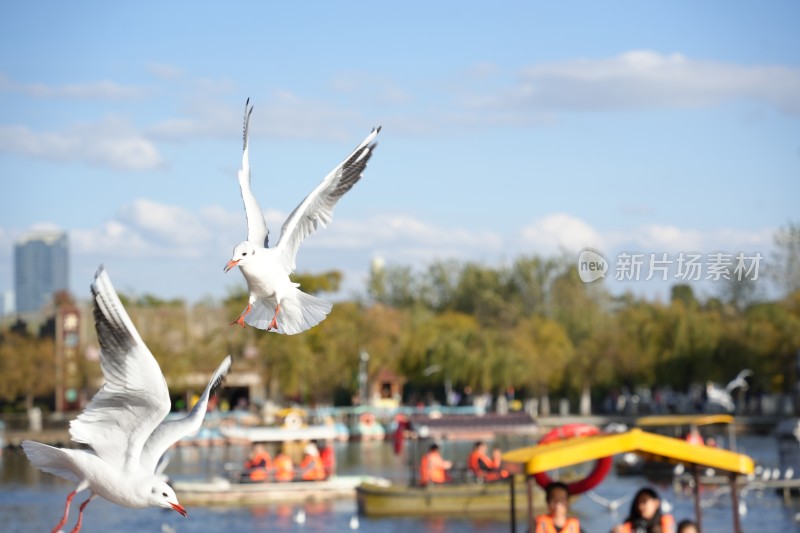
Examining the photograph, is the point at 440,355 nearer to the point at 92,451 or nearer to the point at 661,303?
the point at 661,303

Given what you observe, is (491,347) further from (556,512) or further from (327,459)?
(556,512)

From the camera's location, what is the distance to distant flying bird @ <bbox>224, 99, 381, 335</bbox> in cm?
541

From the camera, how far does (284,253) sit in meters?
5.90

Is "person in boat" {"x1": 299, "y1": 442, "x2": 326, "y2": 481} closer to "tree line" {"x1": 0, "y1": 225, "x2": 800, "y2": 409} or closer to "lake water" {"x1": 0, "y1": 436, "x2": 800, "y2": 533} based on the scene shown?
"lake water" {"x1": 0, "y1": 436, "x2": 800, "y2": 533}

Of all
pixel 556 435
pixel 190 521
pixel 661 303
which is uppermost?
pixel 661 303

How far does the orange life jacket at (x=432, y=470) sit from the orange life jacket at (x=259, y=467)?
4.50 meters

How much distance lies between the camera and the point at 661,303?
61.8 metres

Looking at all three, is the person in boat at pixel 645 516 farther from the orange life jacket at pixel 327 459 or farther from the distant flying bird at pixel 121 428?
the orange life jacket at pixel 327 459

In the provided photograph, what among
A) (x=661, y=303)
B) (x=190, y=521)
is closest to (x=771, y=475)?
(x=190, y=521)

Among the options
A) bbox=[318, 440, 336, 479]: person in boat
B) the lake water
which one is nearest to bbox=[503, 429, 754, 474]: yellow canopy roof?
the lake water

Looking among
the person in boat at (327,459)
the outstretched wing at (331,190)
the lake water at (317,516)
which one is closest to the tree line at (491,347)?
the lake water at (317,516)

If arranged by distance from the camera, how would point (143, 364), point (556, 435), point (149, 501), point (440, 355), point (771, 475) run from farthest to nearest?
point (440, 355), point (771, 475), point (556, 435), point (143, 364), point (149, 501)

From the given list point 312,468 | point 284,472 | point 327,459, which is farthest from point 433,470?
point 327,459

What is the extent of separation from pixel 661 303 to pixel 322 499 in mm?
36096
